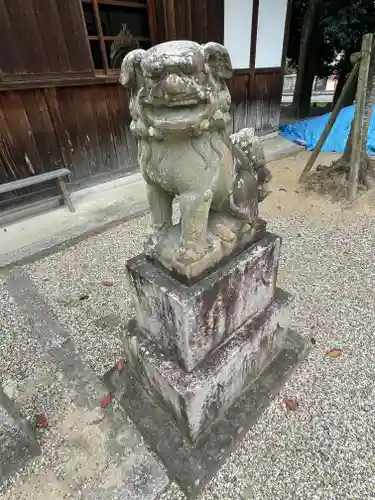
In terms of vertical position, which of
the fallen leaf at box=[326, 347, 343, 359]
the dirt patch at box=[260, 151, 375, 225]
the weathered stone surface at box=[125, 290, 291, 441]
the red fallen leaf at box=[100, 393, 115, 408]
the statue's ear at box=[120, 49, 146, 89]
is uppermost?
the statue's ear at box=[120, 49, 146, 89]

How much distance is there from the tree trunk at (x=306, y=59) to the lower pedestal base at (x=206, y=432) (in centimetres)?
944

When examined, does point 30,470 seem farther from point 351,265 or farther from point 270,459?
point 351,265

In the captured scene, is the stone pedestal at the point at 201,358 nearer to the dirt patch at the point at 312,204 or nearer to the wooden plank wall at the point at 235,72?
the dirt patch at the point at 312,204

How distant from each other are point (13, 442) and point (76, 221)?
2.94m

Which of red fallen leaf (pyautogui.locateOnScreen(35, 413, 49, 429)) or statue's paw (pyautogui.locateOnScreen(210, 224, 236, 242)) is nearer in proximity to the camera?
statue's paw (pyautogui.locateOnScreen(210, 224, 236, 242))

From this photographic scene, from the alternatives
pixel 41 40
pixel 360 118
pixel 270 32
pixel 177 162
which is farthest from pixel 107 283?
pixel 270 32

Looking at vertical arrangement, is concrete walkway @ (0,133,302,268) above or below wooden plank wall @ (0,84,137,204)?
below

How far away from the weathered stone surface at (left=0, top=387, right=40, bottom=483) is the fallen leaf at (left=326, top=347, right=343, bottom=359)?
195 cm

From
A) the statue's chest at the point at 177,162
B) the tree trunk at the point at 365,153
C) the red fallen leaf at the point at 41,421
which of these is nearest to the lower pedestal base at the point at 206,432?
the red fallen leaf at the point at 41,421

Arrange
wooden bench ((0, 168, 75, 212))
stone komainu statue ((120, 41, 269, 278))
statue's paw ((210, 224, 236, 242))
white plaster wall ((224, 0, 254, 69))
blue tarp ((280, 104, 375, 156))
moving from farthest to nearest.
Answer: blue tarp ((280, 104, 375, 156))
white plaster wall ((224, 0, 254, 69))
wooden bench ((0, 168, 75, 212))
statue's paw ((210, 224, 236, 242))
stone komainu statue ((120, 41, 269, 278))

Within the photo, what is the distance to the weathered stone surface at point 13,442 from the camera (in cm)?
161

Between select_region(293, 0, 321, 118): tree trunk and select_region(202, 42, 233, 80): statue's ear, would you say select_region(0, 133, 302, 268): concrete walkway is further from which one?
select_region(293, 0, 321, 118): tree trunk

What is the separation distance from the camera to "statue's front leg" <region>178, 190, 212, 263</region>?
128 cm

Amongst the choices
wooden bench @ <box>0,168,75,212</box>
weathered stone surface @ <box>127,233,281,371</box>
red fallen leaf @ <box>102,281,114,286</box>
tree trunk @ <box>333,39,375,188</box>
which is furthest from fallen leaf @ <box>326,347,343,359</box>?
wooden bench @ <box>0,168,75,212</box>
